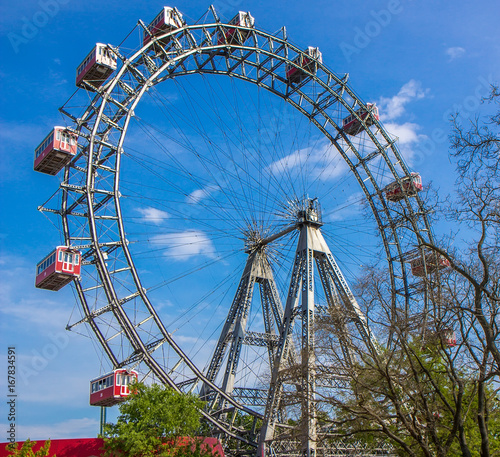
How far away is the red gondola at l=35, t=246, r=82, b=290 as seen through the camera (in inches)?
942

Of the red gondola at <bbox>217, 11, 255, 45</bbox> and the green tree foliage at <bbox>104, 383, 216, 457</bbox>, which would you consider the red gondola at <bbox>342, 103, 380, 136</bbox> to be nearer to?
the red gondola at <bbox>217, 11, 255, 45</bbox>

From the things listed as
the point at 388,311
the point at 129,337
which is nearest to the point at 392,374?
the point at 388,311

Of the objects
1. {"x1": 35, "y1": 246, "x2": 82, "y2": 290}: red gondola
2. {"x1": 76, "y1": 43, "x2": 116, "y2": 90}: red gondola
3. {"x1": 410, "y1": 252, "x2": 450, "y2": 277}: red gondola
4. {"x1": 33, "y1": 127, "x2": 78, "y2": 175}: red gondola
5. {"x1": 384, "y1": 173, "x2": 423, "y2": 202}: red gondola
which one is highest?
{"x1": 76, "y1": 43, "x2": 116, "y2": 90}: red gondola

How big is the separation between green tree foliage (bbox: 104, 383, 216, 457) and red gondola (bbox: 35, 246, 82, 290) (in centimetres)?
609

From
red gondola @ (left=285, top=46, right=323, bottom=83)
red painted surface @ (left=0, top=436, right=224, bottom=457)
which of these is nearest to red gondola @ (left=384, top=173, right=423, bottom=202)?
red gondola @ (left=285, top=46, right=323, bottom=83)

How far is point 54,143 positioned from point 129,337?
9475 mm

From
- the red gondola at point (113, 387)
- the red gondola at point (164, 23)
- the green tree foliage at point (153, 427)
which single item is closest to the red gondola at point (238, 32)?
the red gondola at point (164, 23)

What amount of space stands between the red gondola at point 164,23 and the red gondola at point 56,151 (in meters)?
6.68

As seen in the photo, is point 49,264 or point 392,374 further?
point 49,264

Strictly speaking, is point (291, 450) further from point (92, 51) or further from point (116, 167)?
point (92, 51)

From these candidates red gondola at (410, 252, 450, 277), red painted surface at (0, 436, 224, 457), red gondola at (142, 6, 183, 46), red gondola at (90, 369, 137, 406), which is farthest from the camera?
red gondola at (142, 6, 183, 46)

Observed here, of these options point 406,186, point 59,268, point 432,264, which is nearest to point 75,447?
point 59,268

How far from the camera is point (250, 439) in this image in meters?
27.2

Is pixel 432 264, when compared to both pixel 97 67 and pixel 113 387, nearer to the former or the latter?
pixel 113 387
